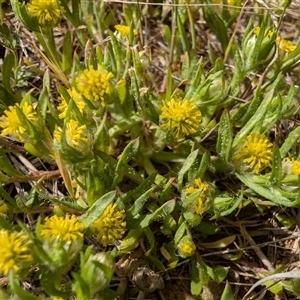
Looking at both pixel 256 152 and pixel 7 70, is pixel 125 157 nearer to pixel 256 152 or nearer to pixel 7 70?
pixel 256 152

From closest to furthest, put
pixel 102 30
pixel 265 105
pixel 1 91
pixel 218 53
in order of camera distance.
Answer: pixel 265 105 < pixel 1 91 < pixel 102 30 < pixel 218 53

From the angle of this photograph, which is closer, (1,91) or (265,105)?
(265,105)

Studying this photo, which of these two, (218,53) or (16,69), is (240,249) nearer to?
(218,53)

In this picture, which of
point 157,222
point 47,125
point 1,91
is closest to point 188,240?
point 157,222

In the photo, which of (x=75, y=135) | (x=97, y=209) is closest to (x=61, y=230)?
(x=97, y=209)

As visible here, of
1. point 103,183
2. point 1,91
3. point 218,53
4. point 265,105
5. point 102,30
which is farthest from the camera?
point 218,53

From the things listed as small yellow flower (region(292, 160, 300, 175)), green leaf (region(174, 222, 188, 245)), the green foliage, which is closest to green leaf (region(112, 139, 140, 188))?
the green foliage
